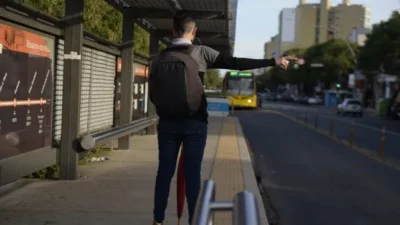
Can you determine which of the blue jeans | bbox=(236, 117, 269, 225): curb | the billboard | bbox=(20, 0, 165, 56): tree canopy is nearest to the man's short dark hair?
the blue jeans

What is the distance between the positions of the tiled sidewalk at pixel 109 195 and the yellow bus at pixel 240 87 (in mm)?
34067

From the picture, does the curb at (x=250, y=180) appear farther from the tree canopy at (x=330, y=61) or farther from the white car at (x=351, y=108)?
the tree canopy at (x=330, y=61)

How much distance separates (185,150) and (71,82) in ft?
11.6

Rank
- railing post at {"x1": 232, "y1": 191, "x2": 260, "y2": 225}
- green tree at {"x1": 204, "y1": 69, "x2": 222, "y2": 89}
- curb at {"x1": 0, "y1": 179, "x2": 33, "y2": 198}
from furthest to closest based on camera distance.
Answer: green tree at {"x1": 204, "y1": 69, "x2": 222, "y2": 89}
curb at {"x1": 0, "y1": 179, "x2": 33, "y2": 198}
railing post at {"x1": 232, "y1": 191, "x2": 260, "y2": 225}

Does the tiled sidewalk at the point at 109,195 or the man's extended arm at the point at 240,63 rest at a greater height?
the man's extended arm at the point at 240,63

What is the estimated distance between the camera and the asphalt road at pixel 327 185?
307 inches

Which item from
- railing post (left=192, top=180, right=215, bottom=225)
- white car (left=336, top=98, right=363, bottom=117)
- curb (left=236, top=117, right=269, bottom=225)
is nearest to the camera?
railing post (left=192, top=180, right=215, bottom=225)

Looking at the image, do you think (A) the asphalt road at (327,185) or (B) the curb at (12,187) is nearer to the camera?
(B) the curb at (12,187)

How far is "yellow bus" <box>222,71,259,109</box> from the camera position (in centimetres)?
4541

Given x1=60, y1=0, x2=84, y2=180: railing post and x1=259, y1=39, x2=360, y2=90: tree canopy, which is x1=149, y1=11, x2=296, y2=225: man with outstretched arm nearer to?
x1=60, y1=0, x2=84, y2=180: railing post

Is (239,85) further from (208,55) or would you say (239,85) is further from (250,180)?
(208,55)

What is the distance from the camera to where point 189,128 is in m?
4.74

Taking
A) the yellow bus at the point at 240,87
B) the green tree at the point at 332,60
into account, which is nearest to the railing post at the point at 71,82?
the yellow bus at the point at 240,87

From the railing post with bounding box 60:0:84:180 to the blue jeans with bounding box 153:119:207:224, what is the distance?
331cm
